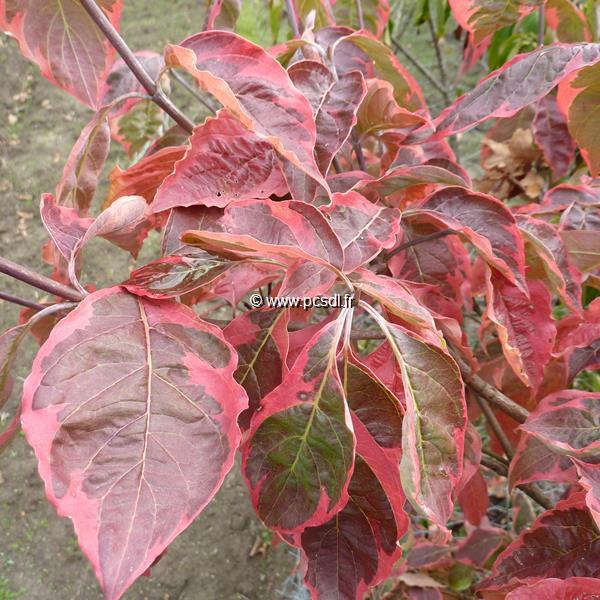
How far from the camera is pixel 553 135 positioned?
124 cm

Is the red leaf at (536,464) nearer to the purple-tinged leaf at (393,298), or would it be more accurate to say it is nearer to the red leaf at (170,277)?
the purple-tinged leaf at (393,298)

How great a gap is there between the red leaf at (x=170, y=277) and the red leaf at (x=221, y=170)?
0.21 feet

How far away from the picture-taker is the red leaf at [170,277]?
569 millimetres

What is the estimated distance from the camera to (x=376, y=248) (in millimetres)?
607

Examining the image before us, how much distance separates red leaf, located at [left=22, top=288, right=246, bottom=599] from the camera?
450 mm

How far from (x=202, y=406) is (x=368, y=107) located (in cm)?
47

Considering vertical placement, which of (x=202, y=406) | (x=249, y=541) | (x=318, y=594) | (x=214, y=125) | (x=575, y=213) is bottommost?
(x=249, y=541)

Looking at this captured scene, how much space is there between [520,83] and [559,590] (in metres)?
0.53

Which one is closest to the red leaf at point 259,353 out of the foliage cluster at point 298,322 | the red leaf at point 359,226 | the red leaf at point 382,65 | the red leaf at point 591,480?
the foliage cluster at point 298,322

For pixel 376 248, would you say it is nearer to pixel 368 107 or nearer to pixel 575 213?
pixel 368 107

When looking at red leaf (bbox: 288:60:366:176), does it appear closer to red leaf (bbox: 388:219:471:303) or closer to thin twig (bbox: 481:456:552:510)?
red leaf (bbox: 388:219:471:303)

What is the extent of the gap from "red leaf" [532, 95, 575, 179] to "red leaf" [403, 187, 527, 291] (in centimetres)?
59

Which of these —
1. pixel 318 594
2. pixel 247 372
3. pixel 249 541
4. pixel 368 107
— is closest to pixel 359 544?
pixel 318 594

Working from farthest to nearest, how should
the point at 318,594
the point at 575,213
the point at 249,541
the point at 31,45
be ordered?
the point at 249,541, the point at 575,213, the point at 31,45, the point at 318,594
